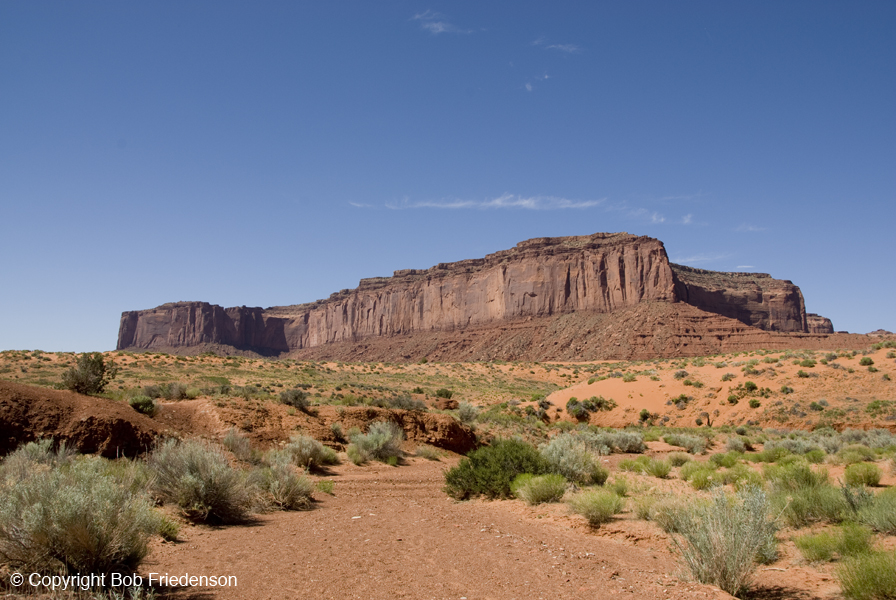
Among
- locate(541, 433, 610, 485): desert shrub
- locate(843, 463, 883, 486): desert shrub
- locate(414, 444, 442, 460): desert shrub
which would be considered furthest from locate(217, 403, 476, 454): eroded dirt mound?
locate(843, 463, 883, 486): desert shrub

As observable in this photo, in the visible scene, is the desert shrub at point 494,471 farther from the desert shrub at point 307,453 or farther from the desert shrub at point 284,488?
the desert shrub at point 307,453

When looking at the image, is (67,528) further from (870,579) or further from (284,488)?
(870,579)

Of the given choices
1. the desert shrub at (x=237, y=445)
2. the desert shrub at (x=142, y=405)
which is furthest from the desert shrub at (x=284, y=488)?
the desert shrub at (x=142, y=405)

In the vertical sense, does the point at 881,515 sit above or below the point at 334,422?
above

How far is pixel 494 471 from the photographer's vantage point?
10984 mm

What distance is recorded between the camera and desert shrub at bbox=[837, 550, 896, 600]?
4.07 m

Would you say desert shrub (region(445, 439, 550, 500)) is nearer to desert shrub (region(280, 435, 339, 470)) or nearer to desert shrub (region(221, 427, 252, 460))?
desert shrub (region(280, 435, 339, 470))

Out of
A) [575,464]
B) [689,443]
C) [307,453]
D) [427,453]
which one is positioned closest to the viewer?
[575,464]

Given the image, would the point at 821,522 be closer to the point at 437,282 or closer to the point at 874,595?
the point at 874,595

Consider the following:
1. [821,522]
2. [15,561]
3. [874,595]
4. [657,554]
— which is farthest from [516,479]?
[15,561]

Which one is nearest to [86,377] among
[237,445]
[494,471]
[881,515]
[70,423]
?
[70,423]

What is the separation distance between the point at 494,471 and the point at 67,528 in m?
8.18

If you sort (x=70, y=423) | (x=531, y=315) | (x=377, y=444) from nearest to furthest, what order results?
1. (x=70, y=423)
2. (x=377, y=444)
3. (x=531, y=315)

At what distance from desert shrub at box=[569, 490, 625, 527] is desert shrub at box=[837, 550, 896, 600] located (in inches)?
144
